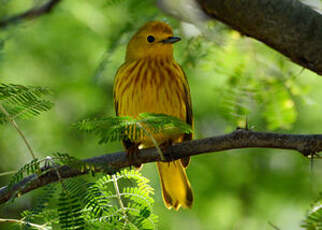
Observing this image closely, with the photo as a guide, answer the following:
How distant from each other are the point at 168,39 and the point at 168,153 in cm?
158

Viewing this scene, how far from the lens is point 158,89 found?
15.9 feet

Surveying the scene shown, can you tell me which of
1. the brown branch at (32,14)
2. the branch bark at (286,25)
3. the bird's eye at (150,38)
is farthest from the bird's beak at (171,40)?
the branch bark at (286,25)

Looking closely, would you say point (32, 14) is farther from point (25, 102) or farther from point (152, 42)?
point (25, 102)

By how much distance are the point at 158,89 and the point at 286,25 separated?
170 cm

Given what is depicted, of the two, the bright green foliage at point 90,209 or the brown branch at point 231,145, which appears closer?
the bright green foliage at point 90,209

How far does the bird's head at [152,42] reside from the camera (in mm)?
5102

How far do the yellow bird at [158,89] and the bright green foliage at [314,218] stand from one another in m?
2.01

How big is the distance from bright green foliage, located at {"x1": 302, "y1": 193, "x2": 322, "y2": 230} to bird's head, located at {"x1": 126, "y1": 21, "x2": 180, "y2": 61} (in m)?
2.68

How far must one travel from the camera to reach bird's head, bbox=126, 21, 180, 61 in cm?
510

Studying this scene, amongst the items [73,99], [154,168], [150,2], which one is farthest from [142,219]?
[73,99]

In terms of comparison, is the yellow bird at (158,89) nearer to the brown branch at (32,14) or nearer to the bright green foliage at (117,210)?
the brown branch at (32,14)

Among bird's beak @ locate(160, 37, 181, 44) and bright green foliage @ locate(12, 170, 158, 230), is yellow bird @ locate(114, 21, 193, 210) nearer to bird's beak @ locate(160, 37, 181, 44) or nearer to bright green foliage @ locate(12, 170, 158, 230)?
bird's beak @ locate(160, 37, 181, 44)

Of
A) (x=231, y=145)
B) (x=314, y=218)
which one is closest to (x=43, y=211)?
(x=231, y=145)

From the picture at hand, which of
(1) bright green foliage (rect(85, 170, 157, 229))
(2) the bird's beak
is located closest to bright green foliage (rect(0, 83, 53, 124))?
(1) bright green foliage (rect(85, 170, 157, 229))
